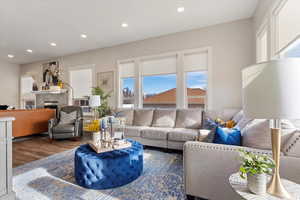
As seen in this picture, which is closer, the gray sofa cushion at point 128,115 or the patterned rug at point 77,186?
the patterned rug at point 77,186

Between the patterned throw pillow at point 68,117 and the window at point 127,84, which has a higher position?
the window at point 127,84

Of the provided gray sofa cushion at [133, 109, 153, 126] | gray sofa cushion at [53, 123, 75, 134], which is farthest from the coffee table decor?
gray sofa cushion at [53, 123, 75, 134]

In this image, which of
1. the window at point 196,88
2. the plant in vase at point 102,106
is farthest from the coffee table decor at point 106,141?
the plant in vase at point 102,106

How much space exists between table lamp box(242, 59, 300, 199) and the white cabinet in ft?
7.52

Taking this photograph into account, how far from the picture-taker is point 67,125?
4.01 m

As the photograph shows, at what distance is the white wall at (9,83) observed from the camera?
6.47 meters

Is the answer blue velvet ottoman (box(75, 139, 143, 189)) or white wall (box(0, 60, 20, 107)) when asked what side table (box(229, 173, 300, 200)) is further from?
white wall (box(0, 60, 20, 107))

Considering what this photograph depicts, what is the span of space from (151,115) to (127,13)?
2.43 meters

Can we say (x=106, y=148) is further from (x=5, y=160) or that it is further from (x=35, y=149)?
(x=35, y=149)

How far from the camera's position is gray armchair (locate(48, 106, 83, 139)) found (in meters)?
3.85

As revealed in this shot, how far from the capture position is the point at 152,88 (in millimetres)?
4402

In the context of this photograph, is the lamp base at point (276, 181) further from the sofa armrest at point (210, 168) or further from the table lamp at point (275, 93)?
the sofa armrest at point (210, 168)

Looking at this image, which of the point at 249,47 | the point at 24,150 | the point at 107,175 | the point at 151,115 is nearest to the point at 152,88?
the point at 151,115

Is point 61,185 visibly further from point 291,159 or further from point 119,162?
point 291,159
